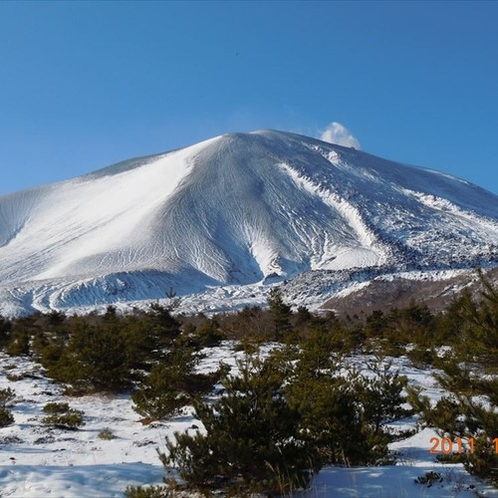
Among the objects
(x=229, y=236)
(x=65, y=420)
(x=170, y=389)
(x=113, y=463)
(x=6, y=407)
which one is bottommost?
(x=113, y=463)

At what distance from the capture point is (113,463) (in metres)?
8.38

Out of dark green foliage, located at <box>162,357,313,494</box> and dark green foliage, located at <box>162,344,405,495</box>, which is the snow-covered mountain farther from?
dark green foliage, located at <box>162,357,313,494</box>

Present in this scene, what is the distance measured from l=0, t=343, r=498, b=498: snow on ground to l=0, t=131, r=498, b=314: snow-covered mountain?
330 feet

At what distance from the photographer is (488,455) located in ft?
21.2

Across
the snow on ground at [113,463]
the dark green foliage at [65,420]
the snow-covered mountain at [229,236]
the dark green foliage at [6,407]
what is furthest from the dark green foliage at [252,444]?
the snow-covered mountain at [229,236]

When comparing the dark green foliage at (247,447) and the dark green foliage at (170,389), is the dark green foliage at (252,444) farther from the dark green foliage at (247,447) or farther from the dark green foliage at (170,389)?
the dark green foliage at (170,389)

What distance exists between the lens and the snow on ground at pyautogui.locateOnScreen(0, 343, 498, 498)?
6.82m

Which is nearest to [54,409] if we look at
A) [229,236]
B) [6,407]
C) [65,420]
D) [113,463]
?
[6,407]

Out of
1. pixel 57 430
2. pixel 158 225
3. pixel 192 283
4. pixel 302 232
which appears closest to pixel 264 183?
pixel 302 232

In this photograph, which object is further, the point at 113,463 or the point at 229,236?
the point at 229,236

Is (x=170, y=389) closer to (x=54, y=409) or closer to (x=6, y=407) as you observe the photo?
(x=54, y=409)

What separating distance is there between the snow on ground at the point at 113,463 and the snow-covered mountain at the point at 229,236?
101 meters

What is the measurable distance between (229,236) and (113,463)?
15732 cm

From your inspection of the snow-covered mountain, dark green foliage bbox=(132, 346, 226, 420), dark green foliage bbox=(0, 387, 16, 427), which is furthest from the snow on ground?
the snow-covered mountain
